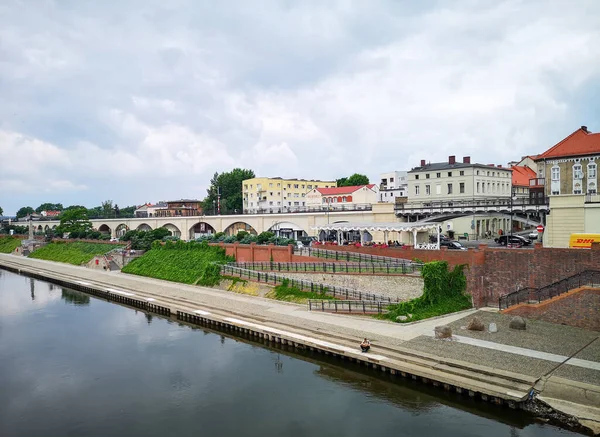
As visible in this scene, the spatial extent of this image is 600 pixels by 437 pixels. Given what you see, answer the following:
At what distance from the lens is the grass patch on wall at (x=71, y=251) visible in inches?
2872

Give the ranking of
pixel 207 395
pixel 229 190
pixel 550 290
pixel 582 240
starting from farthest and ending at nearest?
pixel 229 190 < pixel 582 240 < pixel 550 290 < pixel 207 395

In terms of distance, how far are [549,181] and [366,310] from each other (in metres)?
30.2

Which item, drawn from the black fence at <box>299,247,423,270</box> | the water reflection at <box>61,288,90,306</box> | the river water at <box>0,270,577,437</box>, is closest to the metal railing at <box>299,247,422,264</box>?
the black fence at <box>299,247,423,270</box>

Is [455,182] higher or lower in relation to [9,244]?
higher

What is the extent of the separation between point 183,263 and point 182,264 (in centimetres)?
17

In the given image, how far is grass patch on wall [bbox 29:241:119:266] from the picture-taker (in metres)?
72.9

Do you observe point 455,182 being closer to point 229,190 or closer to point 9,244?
point 229,190

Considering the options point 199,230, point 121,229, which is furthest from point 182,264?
point 121,229

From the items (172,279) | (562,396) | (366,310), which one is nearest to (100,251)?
(172,279)

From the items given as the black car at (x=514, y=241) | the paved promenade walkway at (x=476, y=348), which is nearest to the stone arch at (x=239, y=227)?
the paved promenade walkway at (x=476, y=348)

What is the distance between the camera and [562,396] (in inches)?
734

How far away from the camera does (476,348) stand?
24156 mm

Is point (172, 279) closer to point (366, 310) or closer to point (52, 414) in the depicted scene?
point (366, 310)

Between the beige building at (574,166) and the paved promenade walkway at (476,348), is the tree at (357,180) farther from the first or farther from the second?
the paved promenade walkway at (476,348)
